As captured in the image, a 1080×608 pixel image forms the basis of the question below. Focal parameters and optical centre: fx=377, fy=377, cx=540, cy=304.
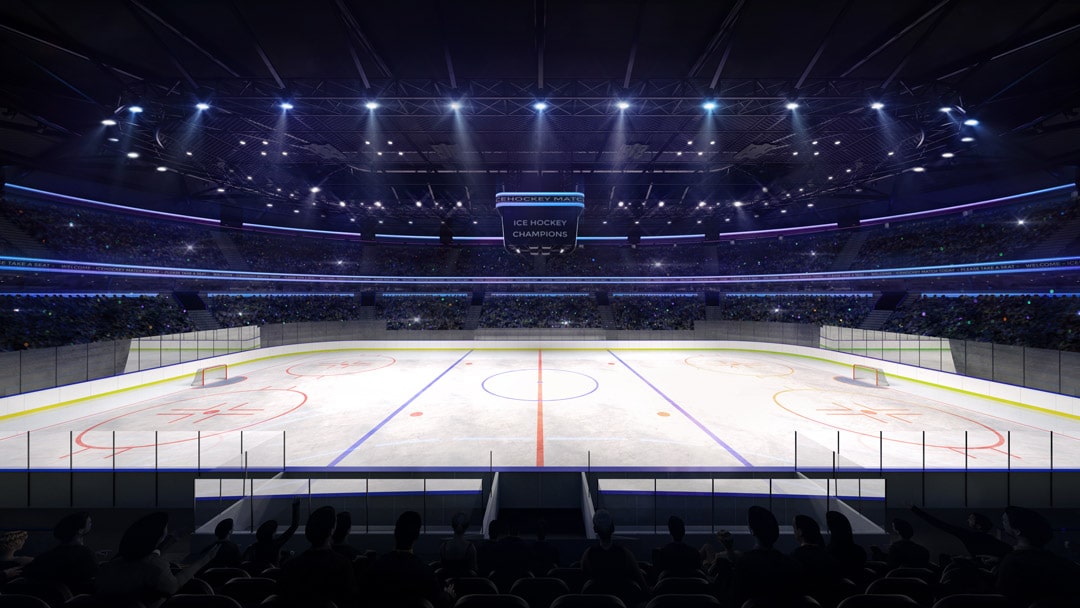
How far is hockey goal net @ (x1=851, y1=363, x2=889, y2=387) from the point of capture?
14461 millimetres

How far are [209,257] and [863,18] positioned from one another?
33.8 meters

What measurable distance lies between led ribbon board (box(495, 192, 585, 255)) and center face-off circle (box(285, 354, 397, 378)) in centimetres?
945

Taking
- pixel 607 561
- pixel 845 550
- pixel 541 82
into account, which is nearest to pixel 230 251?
pixel 541 82

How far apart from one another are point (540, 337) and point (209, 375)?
54.7 ft

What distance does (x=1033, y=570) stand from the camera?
246 centimetres

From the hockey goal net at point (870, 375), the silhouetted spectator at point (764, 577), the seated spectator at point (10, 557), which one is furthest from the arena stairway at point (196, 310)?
the hockey goal net at point (870, 375)

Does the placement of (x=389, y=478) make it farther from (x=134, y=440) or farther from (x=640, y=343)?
(x=640, y=343)

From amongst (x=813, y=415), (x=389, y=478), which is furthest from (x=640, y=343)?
(x=389, y=478)

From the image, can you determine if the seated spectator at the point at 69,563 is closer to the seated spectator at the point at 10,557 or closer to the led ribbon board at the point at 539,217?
the seated spectator at the point at 10,557

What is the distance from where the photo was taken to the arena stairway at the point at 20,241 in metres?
16.1

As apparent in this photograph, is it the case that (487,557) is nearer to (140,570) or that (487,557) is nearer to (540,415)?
(140,570)

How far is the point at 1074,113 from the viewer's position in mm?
11219

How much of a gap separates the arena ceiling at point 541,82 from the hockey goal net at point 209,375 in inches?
323

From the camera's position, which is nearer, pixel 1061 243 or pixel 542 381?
pixel 542 381
